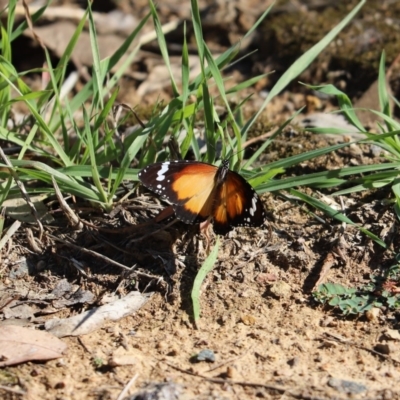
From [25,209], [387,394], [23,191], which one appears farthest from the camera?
[25,209]

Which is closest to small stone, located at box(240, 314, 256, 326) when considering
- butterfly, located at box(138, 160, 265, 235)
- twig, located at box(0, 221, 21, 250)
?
butterfly, located at box(138, 160, 265, 235)

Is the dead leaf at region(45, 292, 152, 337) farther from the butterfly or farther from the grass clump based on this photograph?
the grass clump

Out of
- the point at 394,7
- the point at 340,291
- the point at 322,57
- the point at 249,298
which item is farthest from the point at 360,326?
the point at 394,7

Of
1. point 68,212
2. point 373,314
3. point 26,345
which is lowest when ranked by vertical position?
point 26,345

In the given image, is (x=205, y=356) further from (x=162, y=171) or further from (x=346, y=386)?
(x=162, y=171)

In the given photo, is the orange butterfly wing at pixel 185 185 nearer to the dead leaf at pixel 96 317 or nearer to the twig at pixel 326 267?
the dead leaf at pixel 96 317

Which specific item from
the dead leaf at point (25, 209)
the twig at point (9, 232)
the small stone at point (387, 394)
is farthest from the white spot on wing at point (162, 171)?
the small stone at point (387, 394)

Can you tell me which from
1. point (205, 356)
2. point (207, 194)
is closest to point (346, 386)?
point (205, 356)
